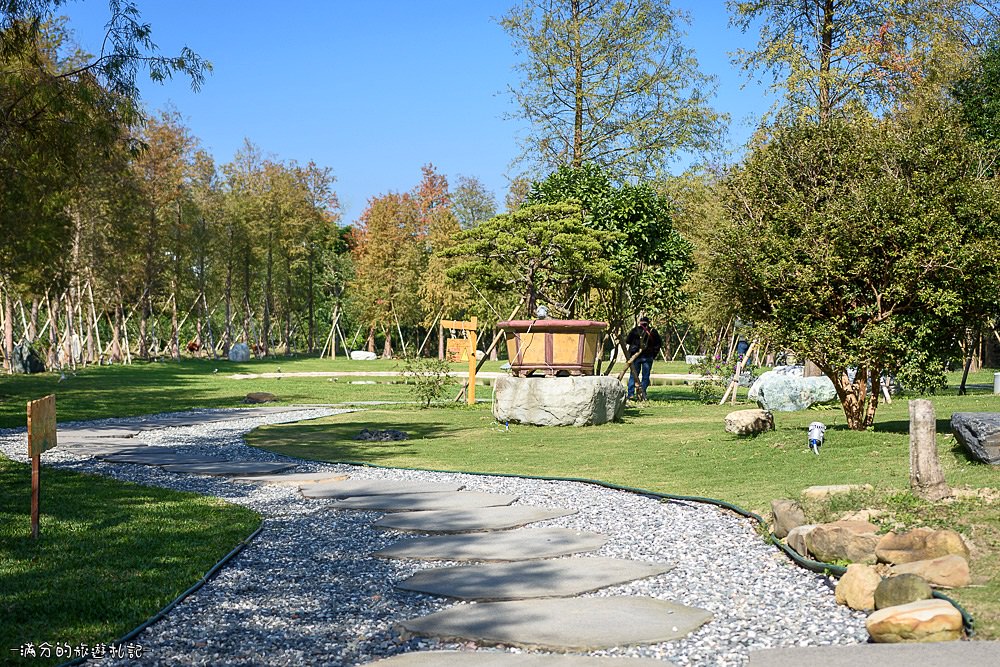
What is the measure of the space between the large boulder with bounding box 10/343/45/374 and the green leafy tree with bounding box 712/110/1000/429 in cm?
2671

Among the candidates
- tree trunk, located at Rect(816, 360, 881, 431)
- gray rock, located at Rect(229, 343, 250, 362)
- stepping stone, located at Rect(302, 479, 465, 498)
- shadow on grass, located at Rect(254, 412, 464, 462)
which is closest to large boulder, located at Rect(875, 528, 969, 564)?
stepping stone, located at Rect(302, 479, 465, 498)

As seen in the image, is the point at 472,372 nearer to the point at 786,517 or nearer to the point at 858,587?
the point at 786,517

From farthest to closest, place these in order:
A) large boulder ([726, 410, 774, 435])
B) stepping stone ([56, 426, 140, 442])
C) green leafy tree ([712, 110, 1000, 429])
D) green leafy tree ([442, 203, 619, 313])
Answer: green leafy tree ([442, 203, 619, 313]) < stepping stone ([56, 426, 140, 442]) < large boulder ([726, 410, 774, 435]) < green leafy tree ([712, 110, 1000, 429])

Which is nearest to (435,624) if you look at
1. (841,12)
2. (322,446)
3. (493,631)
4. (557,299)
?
(493,631)

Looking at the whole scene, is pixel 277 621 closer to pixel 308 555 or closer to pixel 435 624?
pixel 435 624

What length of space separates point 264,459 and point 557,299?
32.7ft

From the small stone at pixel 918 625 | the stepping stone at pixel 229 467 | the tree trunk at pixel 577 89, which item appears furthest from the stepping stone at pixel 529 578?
the tree trunk at pixel 577 89

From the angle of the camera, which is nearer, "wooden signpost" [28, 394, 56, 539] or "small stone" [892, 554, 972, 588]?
"small stone" [892, 554, 972, 588]

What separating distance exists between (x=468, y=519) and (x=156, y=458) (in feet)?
17.3

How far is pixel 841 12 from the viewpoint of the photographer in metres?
20.8

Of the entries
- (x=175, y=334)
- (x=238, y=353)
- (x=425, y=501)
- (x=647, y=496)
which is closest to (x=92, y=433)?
(x=425, y=501)

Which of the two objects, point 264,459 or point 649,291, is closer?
point 264,459

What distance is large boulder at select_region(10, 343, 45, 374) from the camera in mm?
31062

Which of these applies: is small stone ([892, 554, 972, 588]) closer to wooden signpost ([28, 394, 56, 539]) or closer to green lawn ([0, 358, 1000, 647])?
green lawn ([0, 358, 1000, 647])
